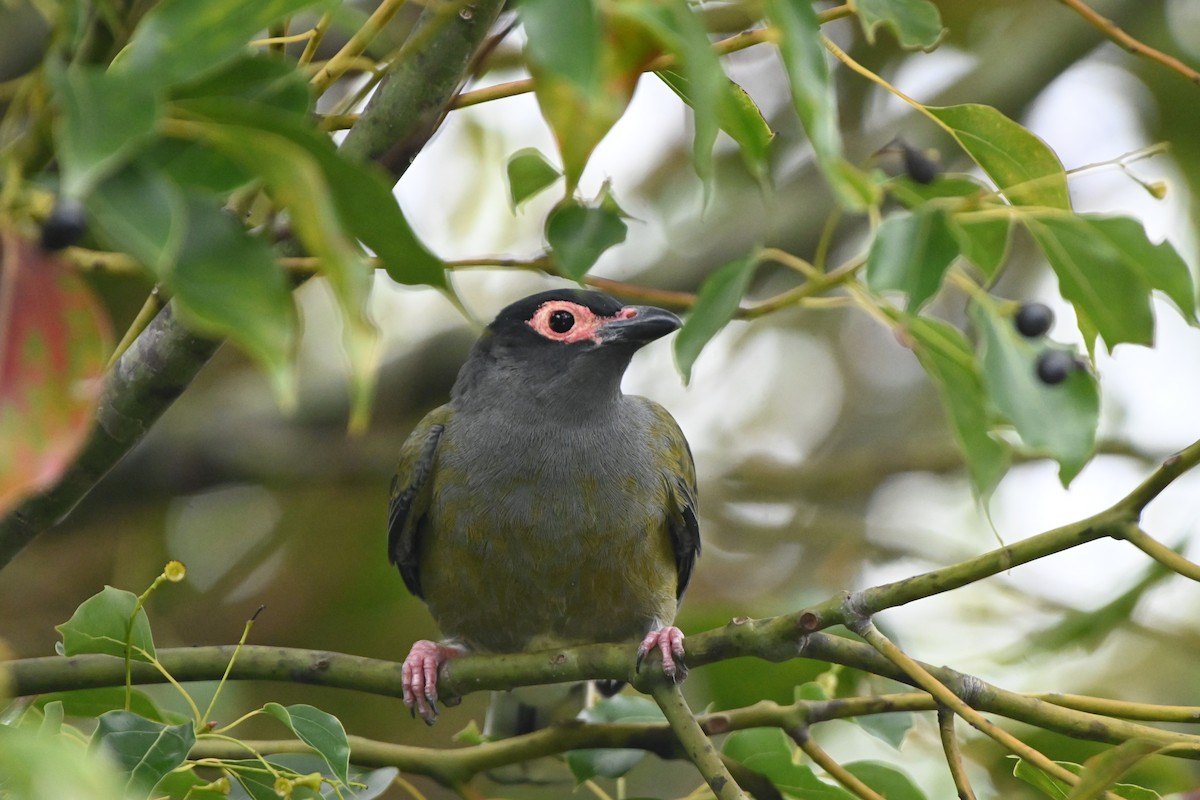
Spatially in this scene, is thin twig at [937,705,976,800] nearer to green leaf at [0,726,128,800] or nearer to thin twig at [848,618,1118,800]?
thin twig at [848,618,1118,800]

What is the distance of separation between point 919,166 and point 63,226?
170 cm

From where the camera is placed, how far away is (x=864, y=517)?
7.77 metres

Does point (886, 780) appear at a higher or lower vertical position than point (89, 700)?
lower

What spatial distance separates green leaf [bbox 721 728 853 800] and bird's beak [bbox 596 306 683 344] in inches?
57.3

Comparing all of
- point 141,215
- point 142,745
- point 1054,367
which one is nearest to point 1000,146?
point 1054,367

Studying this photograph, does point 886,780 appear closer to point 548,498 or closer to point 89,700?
point 548,498

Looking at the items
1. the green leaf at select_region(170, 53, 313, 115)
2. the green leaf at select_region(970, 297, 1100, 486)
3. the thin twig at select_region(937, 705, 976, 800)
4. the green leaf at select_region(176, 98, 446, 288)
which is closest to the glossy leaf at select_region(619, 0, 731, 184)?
the green leaf at select_region(176, 98, 446, 288)

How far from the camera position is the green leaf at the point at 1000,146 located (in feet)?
8.61

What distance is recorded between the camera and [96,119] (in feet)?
4.53

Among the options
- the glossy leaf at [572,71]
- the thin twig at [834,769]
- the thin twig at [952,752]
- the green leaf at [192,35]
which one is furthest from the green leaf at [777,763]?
the green leaf at [192,35]

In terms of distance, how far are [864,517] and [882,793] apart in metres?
4.71

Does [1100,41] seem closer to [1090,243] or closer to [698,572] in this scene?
[698,572]

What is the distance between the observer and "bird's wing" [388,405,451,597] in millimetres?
4711

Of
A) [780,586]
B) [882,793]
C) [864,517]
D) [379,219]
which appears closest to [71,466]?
[379,219]
